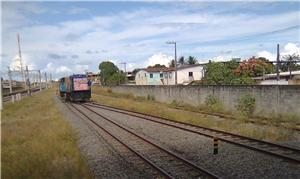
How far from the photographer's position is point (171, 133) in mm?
17781

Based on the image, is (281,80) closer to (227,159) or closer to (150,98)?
(150,98)

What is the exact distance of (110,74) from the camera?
114188 mm

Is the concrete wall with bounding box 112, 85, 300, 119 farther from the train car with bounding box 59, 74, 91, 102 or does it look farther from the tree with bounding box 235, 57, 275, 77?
the tree with bounding box 235, 57, 275, 77

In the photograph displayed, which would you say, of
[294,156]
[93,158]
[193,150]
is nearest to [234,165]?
[294,156]

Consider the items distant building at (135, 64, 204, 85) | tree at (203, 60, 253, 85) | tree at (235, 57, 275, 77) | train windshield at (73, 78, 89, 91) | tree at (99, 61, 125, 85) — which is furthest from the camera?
tree at (99, 61, 125, 85)

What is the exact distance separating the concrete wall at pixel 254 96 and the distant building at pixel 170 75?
37262 millimetres

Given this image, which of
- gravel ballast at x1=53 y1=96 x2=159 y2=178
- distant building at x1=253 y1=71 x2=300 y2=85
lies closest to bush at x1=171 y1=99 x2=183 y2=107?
distant building at x1=253 y1=71 x2=300 y2=85

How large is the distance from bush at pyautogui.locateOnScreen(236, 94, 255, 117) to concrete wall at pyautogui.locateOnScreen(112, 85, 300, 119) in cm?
26

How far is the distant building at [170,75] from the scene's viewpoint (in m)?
79.1

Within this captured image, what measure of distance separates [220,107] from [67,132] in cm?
1382

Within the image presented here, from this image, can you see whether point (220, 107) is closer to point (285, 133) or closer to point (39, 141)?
point (285, 133)

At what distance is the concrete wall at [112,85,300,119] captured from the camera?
21.3 meters

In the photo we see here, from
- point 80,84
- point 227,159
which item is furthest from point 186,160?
point 80,84

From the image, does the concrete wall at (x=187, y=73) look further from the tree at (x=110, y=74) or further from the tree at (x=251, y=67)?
the tree at (x=110, y=74)
